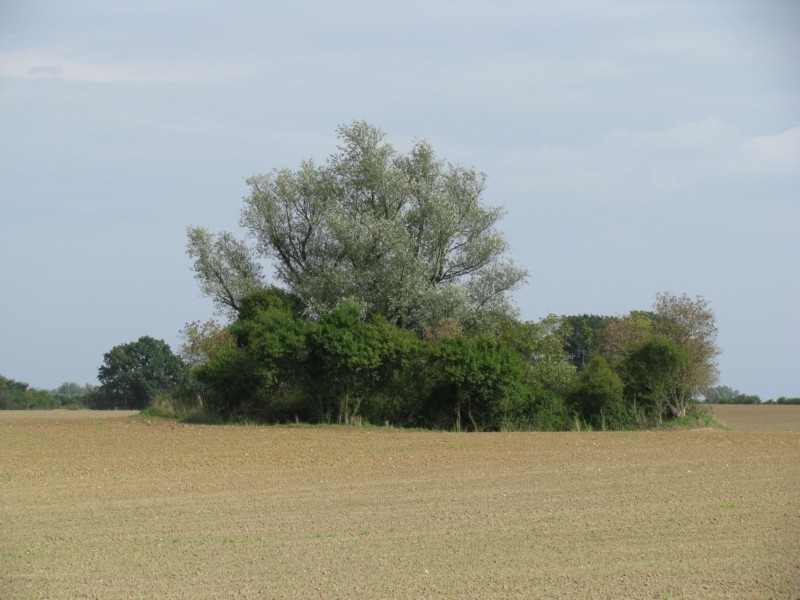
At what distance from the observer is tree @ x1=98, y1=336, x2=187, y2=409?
246 ft

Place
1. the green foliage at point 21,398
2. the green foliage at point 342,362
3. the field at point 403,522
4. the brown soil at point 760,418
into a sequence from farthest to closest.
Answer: the green foliage at point 21,398 → the brown soil at point 760,418 → the green foliage at point 342,362 → the field at point 403,522

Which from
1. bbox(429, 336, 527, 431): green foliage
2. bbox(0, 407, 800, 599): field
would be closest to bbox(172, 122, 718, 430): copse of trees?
bbox(429, 336, 527, 431): green foliage

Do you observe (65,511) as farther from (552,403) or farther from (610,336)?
(610,336)

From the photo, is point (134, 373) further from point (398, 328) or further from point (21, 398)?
point (398, 328)

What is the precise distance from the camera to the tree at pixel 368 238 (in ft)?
126

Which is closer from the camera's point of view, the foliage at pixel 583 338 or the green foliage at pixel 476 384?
the green foliage at pixel 476 384

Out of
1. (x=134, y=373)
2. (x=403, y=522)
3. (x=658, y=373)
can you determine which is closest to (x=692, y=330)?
(x=658, y=373)

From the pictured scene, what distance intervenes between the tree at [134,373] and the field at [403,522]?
51.6 m

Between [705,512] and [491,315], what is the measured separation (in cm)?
2492

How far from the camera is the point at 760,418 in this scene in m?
45.9

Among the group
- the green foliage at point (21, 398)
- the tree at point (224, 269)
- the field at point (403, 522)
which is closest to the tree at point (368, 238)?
the tree at point (224, 269)

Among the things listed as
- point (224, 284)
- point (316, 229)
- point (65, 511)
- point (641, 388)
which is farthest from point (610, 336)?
point (65, 511)

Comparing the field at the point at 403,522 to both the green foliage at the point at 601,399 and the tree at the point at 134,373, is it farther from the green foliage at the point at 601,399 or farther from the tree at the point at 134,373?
the tree at the point at 134,373

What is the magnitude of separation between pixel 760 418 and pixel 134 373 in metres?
49.9
